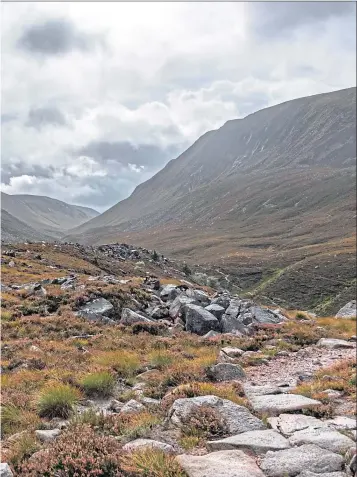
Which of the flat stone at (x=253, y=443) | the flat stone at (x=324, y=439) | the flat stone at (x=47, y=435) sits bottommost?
the flat stone at (x=324, y=439)

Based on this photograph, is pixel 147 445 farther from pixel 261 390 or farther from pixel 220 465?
pixel 261 390

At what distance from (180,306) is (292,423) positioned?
53.1 ft

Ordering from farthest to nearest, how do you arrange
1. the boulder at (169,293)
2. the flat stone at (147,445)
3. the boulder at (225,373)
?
the boulder at (169,293) < the boulder at (225,373) < the flat stone at (147,445)

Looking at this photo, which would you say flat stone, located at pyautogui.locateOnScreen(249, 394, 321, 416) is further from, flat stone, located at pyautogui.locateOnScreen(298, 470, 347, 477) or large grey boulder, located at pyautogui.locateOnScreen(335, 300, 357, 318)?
large grey boulder, located at pyautogui.locateOnScreen(335, 300, 357, 318)

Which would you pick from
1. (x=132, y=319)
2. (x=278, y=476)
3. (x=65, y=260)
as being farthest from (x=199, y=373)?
(x=65, y=260)

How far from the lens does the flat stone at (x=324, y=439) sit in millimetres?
6684

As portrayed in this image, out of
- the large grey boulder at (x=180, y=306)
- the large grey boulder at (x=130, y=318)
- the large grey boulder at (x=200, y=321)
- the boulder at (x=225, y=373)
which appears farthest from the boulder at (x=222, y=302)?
the boulder at (x=225, y=373)

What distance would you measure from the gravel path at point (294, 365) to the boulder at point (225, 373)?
0.37 meters

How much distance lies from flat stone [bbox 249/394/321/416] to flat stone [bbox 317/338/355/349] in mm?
9526

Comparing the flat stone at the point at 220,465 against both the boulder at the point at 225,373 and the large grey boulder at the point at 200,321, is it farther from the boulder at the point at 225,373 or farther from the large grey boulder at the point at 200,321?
the large grey boulder at the point at 200,321

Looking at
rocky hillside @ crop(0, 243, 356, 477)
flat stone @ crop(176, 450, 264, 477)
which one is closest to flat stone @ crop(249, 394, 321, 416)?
rocky hillside @ crop(0, 243, 356, 477)

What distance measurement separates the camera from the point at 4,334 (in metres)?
18.5

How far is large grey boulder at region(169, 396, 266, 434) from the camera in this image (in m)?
7.56

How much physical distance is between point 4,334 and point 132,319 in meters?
6.21
